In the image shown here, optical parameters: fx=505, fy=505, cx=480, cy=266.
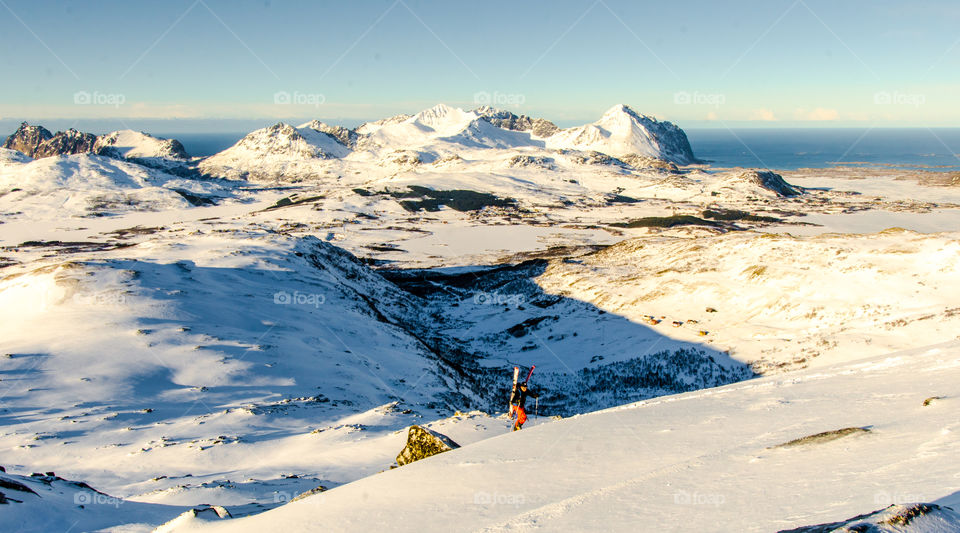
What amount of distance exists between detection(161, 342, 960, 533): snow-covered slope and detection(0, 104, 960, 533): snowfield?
0.15 feet

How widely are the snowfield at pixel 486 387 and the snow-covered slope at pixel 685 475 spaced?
47mm

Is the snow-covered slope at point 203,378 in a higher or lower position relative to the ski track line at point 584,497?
lower

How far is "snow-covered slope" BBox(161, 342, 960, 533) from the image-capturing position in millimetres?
5512

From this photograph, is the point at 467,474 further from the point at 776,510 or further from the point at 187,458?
the point at 187,458

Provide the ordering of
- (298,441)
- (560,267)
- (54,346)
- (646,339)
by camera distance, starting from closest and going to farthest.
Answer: (298,441), (54,346), (646,339), (560,267)

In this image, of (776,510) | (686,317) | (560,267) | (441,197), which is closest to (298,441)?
(776,510)

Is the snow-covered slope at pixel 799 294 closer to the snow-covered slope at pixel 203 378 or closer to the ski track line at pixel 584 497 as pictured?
the snow-covered slope at pixel 203 378

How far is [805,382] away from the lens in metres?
14.0

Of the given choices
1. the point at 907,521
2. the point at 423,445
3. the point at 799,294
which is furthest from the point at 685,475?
the point at 799,294

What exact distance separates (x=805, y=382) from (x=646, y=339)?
21.2 metres

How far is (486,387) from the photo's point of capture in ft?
107

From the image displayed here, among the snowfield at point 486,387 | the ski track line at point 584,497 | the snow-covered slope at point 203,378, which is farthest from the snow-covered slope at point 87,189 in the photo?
the ski track line at point 584,497

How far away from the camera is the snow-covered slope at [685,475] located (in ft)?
18.1

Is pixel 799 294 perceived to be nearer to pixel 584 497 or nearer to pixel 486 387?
pixel 486 387
